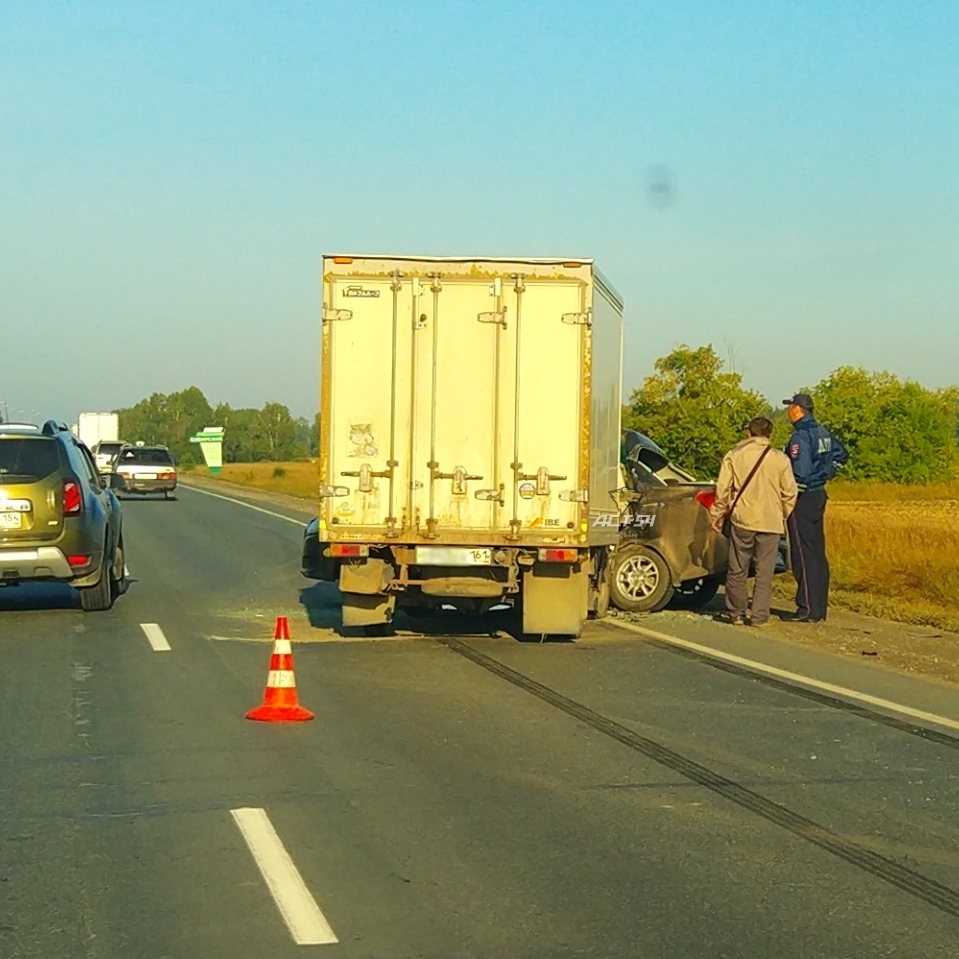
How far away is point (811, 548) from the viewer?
1466cm

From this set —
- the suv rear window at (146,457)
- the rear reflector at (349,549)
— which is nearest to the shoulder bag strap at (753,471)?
the rear reflector at (349,549)

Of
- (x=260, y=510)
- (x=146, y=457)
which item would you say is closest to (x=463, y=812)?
(x=260, y=510)

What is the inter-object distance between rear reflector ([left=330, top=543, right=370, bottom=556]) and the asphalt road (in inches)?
31.6

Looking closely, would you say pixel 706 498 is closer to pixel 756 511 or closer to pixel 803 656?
pixel 756 511

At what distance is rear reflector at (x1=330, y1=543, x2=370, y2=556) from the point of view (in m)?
12.5

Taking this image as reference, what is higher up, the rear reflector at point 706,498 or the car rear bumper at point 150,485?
the rear reflector at point 706,498

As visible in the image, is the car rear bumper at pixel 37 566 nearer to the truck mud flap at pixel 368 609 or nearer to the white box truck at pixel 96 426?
the truck mud flap at pixel 368 609

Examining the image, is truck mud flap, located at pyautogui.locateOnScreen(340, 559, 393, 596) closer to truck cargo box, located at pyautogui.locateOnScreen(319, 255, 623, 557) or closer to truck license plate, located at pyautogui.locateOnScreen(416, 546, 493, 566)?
truck cargo box, located at pyautogui.locateOnScreen(319, 255, 623, 557)

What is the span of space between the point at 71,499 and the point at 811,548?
6.99 m

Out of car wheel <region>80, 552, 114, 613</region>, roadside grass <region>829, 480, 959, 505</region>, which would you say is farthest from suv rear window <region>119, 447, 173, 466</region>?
car wheel <region>80, 552, 114, 613</region>

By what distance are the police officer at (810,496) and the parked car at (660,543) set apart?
0.45m

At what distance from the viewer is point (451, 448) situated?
12383mm

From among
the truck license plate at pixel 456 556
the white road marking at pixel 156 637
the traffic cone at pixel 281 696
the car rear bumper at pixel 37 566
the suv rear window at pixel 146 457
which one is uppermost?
the suv rear window at pixel 146 457

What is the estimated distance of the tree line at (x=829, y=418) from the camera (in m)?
53.5
